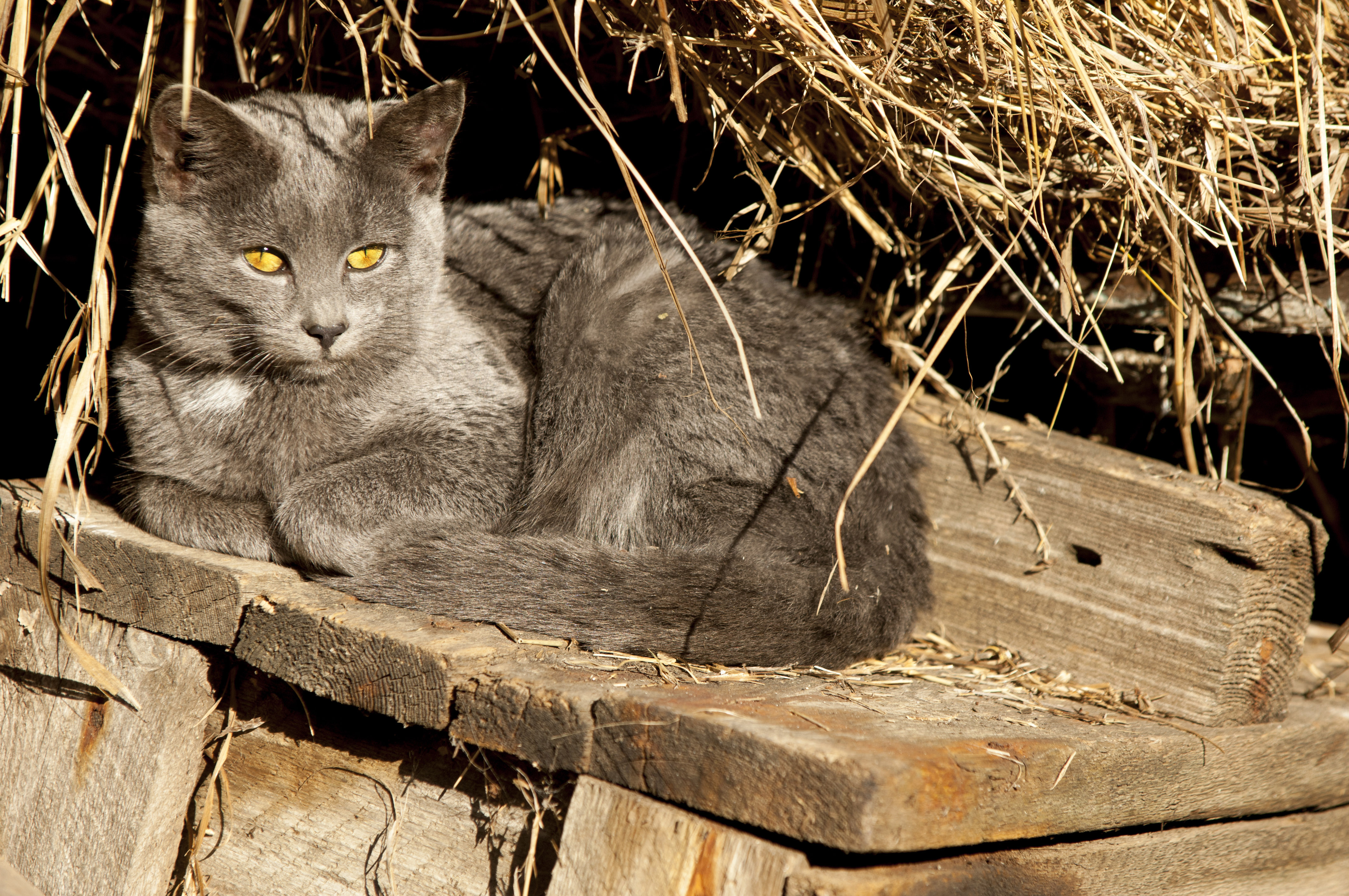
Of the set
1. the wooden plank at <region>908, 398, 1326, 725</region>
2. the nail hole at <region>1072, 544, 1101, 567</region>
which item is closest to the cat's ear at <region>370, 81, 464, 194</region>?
the wooden plank at <region>908, 398, 1326, 725</region>

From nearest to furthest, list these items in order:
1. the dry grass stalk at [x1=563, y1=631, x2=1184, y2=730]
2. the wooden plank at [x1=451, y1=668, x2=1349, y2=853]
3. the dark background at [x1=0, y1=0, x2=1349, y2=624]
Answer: the wooden plank at [x1=451, y1=668, x2=1349, y2=853]
the dry grass stalk at [x1=563, y1=631, x2=1184, y2=730]
the dark background at [x1=0, y1=0, x2=1349, y2=624]

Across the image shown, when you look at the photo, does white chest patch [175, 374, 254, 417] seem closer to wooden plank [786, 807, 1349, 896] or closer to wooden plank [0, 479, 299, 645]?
A: wooden plank [0, 479, 299, 645]

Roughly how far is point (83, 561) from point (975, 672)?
5.07 feet

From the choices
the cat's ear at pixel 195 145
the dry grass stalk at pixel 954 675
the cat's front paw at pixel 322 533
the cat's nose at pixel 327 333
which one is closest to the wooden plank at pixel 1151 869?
the dry grass stalk at pixel 954 675

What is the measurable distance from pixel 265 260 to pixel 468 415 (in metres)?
0.48

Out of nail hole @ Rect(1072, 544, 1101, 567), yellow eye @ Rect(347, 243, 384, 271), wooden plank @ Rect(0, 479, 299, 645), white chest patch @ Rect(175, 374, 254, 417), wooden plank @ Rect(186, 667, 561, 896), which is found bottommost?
wooden plank @ Rect(186, 667, 561, 896)

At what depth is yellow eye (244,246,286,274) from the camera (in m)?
1.70

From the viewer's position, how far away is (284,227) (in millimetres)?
1684

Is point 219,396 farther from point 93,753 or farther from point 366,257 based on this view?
point 93,753

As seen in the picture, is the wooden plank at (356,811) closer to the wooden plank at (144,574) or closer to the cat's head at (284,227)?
the wooden plank at (144,574)

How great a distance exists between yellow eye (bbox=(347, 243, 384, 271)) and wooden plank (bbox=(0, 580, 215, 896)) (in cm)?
71

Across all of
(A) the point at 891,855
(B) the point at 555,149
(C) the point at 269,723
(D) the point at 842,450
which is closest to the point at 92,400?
(C) the point at 269,723

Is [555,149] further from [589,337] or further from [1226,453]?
[1226,453]

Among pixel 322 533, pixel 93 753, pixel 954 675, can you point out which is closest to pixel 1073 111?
pixel 954 675
